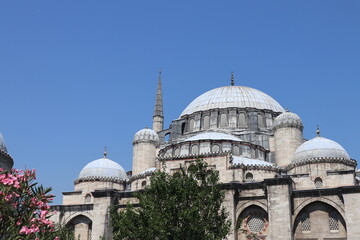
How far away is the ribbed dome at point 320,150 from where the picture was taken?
99.5 feet

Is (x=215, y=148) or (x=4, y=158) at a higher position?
(x=215, y=148)

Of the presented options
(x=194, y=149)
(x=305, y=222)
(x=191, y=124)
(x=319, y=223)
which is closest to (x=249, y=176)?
(x=194, y=149)

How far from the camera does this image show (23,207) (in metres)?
11.0

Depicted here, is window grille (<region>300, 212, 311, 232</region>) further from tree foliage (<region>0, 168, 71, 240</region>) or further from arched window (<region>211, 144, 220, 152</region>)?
tree foliage (<region>0, 168, 71, 240</region>)

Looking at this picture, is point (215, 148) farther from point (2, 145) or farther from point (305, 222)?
point (2, 145)

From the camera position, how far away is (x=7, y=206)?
10.8 metres

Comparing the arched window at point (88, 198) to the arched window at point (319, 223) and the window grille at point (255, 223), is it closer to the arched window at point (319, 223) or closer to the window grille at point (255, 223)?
the window grille at point (255, 223)

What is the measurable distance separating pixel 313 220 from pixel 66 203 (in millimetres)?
16248

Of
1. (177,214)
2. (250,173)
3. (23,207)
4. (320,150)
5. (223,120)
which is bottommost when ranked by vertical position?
(23,207)

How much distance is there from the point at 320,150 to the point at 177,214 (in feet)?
46.0

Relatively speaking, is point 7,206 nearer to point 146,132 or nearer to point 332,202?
point 332,202

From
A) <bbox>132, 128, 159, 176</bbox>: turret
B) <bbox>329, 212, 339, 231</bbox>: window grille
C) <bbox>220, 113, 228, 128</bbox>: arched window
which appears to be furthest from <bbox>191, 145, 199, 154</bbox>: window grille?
<bbox>329, 212, 339, 231</bbox>: window grille

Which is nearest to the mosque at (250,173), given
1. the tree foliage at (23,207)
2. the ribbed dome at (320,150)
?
the ribbed dome at (320,150)

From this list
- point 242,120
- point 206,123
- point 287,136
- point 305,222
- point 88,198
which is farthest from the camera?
point 206,123
